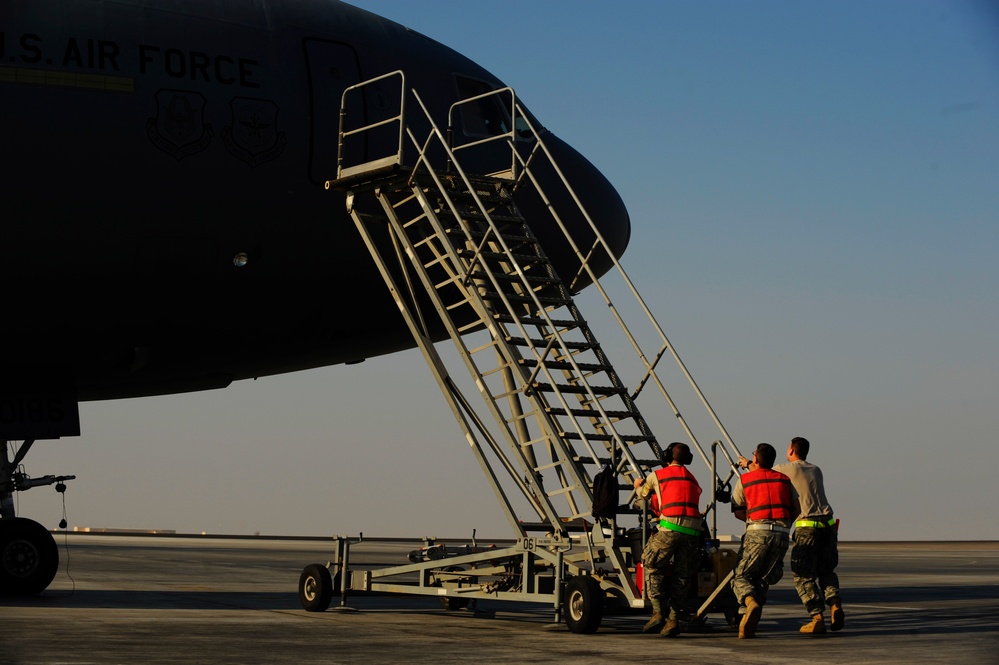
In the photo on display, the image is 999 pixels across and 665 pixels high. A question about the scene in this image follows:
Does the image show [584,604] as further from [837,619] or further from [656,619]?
[837,619]

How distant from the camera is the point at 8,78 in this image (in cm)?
1497

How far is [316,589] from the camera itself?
49.4 ft

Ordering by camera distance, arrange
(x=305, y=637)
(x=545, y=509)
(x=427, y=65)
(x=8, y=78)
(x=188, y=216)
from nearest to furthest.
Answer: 1. (x=305, y=637)
2. (x=545, y=509)
3. (x=8, y=78)
4. (x=188, y=216)
5. (x=427, y=65)

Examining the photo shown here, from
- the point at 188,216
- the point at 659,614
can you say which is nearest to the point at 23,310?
the point at 188,216

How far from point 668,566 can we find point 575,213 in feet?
23.3

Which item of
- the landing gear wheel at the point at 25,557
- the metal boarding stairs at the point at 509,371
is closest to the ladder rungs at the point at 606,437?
the metal boarding stairs at the point at 509,371

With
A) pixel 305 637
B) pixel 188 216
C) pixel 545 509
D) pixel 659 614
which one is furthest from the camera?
pixel 188 216

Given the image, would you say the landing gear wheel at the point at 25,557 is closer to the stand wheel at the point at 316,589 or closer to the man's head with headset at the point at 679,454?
the stand wheel at the point at 316,589

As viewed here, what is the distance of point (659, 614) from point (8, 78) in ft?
30.8

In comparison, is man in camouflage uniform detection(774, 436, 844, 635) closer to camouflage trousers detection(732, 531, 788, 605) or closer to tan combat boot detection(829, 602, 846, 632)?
tan combat boot detection(829, 602, 846, 632)

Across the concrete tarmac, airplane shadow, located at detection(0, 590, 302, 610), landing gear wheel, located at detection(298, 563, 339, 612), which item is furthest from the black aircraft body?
landing gear wheel, located at detection(298, 563, 339, 612)

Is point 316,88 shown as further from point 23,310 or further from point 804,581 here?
point 804,581

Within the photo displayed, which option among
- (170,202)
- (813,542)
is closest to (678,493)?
(813,542)

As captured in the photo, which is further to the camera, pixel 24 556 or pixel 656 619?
pixel 24 556
